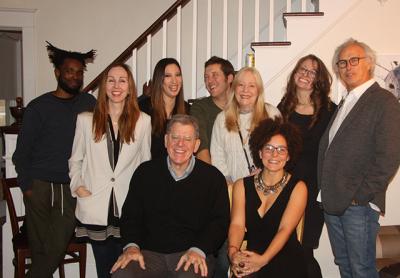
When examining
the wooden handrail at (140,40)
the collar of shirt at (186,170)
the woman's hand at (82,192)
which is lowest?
the woman's hand at (82,192)

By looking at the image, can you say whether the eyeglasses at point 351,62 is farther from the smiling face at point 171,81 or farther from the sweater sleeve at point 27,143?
the sweater sleeve at point 27,143

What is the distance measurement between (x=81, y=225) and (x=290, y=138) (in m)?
1.24

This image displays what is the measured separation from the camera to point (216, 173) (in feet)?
7.47

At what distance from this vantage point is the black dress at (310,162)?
2545 mm

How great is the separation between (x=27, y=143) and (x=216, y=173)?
1.20m

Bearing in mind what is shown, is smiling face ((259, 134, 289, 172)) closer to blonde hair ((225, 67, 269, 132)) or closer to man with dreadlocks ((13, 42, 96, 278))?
blonde hair ((225, 67, 269, 132))

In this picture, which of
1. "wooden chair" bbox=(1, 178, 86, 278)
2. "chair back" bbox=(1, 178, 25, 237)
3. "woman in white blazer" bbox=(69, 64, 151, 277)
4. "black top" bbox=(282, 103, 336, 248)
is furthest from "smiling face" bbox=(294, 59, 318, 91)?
"chair back" bbox=(1, 178, 25, 237)

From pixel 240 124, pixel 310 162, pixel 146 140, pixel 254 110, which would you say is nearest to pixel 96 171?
pixel 146 140

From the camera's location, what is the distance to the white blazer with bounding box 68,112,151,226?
231cm

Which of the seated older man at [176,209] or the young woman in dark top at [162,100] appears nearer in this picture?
the seated older man at [176,209]

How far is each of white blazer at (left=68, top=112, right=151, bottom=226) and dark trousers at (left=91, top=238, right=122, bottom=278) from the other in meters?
0.20

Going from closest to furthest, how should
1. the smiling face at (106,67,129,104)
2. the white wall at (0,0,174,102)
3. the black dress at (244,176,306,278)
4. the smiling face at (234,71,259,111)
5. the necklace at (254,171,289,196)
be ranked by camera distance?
1. the black dress at (244,176,306,278)
2. the necklace at (254,171,289,196)
3. the smiling face at (106,67,129,104)
4. the smiling face at (234,71,259,111)
5. the white wall at (0,0,174,102)

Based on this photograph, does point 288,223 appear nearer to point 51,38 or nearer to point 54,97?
point 54,97

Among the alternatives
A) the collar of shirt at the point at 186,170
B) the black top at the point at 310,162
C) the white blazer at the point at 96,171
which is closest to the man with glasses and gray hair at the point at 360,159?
the black top at the point at 310,162
